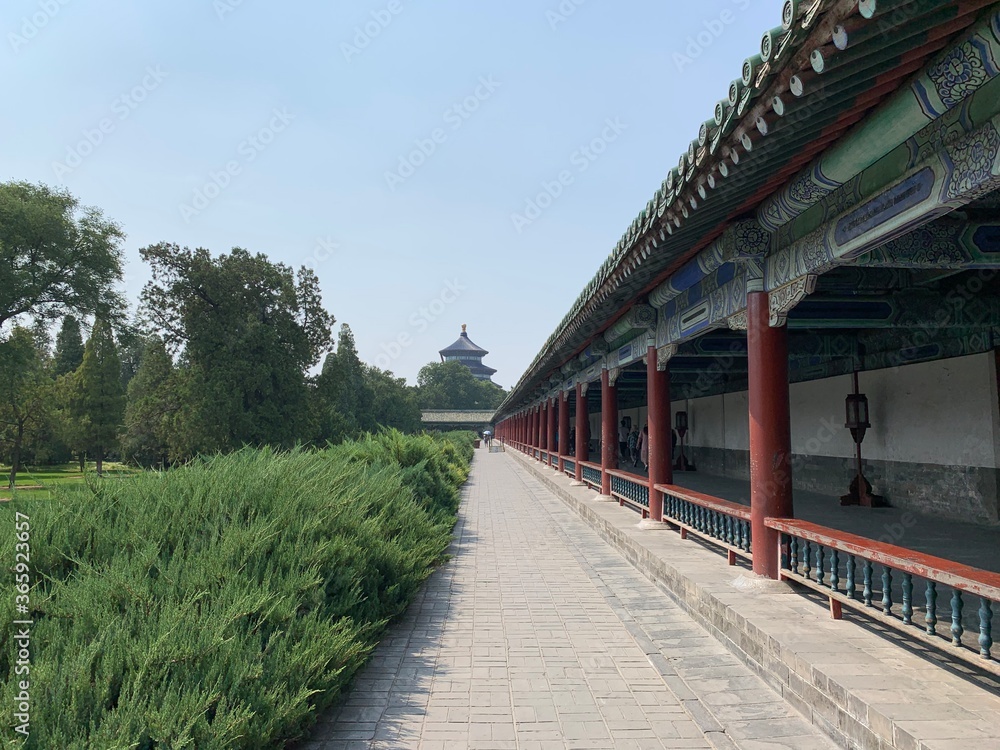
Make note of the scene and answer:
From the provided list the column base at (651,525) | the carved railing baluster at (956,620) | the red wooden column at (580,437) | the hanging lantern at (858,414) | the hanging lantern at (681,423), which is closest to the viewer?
the carved railing baluster at (956,620)

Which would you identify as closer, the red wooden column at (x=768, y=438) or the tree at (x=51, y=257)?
the red wooden column at (x=768, y=438)

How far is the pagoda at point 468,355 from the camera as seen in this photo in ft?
382

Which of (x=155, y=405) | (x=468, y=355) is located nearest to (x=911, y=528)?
(x=155, y=405)

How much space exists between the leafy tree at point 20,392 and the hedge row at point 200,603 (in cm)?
952

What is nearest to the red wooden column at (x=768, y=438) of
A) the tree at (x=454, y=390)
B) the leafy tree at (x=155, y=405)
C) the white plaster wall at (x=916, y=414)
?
the white plaster wall at (x=916, y=414)

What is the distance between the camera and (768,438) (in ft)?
16.8

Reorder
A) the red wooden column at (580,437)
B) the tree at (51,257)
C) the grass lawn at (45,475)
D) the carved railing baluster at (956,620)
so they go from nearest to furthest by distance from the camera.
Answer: the carved railing baluster at (956,620), the grass lawn at (45,475), the red wooden column at (580,437), the tree at (51,257)

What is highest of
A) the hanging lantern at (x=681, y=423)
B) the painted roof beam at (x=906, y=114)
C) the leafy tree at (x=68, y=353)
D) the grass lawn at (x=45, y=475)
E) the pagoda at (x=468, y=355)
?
the pagoda at (x=468, y=355)

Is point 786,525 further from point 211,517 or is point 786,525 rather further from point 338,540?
point 211,517

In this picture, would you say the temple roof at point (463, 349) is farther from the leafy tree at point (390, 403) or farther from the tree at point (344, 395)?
the tree at point (344, 395)

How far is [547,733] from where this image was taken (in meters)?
3.37

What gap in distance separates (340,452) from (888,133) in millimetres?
8563

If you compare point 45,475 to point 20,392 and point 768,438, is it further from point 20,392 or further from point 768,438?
point 768,438

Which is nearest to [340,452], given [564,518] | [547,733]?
[564,518]
